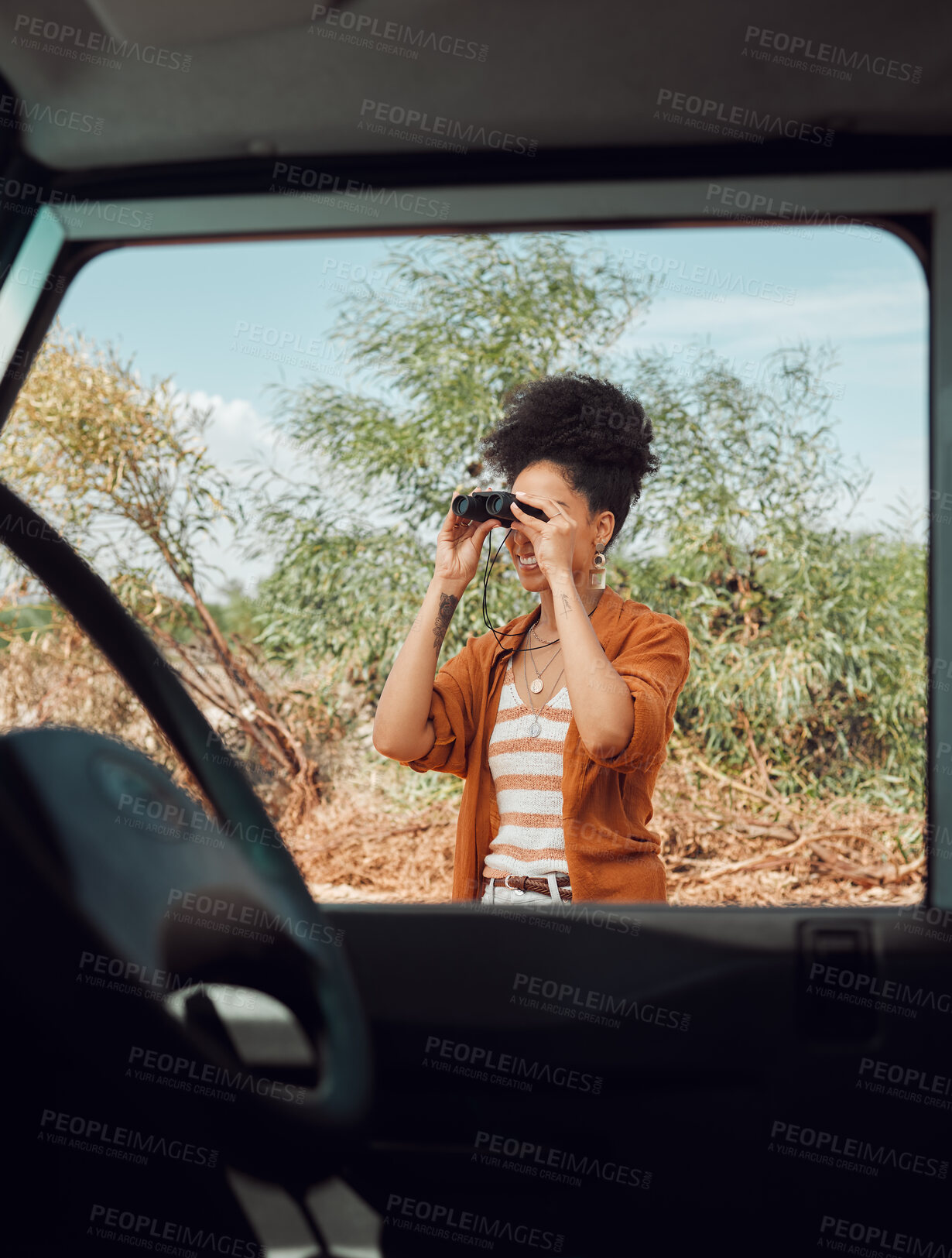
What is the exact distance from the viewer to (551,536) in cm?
112

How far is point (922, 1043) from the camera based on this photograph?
100cm

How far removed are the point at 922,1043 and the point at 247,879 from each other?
2.62 feet

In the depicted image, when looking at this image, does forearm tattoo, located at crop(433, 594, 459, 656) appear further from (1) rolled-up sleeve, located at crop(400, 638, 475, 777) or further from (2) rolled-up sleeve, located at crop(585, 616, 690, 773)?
(2) rolled-up sleeve, located at crop(585, 616, 690, 773)

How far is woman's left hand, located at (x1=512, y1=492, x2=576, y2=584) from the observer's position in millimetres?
1109

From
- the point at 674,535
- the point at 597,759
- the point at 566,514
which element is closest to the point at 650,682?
the point at 597,759

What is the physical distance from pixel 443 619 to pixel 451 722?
131mm

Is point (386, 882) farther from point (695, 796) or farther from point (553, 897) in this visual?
point (553, 897)

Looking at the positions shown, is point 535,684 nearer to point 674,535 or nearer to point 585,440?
point 585,440

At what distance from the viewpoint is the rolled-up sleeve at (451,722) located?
46.9 inches

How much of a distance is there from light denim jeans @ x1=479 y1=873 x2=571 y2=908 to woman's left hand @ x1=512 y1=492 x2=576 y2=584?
Result: 0.35 meters

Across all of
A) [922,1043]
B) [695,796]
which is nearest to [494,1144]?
[922,1043]

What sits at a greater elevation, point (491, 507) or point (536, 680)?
point (491, 507)

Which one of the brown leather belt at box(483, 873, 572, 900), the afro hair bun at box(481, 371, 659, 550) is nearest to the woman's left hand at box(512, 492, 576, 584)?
the afro hair bun at box(481, 371, 659, 550)

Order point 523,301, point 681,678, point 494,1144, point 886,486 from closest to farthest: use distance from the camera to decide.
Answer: point 494,1144
point 681,678
point 886,486
point 523,301
